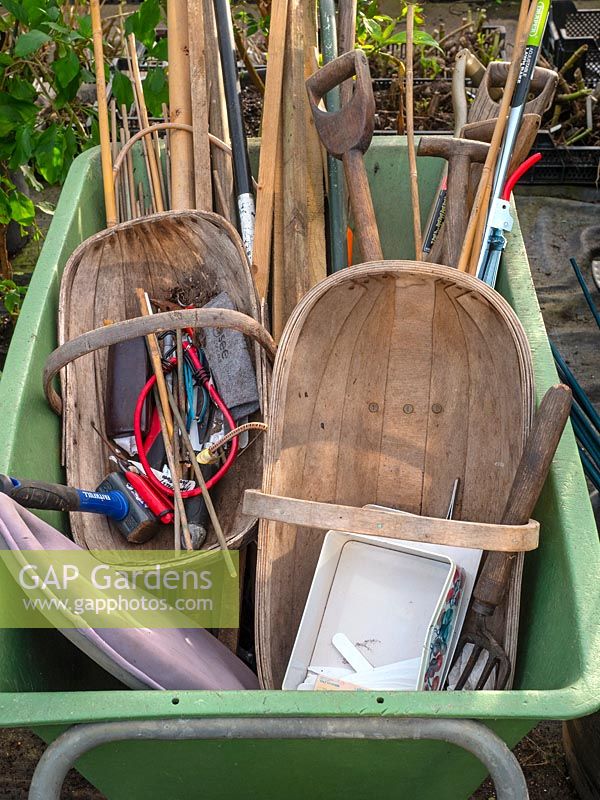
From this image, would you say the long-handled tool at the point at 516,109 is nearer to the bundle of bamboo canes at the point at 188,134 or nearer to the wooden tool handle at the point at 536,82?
the wooden tool handle at the point at 536,82

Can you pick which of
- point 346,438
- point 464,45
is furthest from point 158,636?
point 464,45

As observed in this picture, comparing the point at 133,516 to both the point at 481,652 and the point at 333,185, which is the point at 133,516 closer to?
the point at 481,652

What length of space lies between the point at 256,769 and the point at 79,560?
449 millimetres

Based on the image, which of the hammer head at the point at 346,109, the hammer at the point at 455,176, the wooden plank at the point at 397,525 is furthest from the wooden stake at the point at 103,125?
the wooden plank at the point at 397,525

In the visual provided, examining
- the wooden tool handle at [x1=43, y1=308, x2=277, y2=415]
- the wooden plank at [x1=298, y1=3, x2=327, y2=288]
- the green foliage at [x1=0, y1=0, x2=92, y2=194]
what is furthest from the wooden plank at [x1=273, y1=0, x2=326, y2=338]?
the green foliage at [x1=0, y1=0, x2=92, y2=194]

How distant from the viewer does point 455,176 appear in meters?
2.02

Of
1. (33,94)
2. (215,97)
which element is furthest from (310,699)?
(33,94)

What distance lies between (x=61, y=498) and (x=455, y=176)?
114cm

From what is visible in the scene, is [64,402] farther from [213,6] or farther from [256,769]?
[213,6]

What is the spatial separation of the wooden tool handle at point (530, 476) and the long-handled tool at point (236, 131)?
0.92m

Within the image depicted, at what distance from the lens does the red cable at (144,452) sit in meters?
1.84

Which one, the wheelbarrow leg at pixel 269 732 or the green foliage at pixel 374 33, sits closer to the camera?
the wheelbarrow leg at pixel 269 732

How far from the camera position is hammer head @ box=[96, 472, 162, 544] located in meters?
1.79

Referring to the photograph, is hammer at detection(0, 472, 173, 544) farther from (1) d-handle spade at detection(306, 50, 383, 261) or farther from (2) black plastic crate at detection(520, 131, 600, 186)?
(2) black plastic crate at detection(520, 131, 600, 186)
